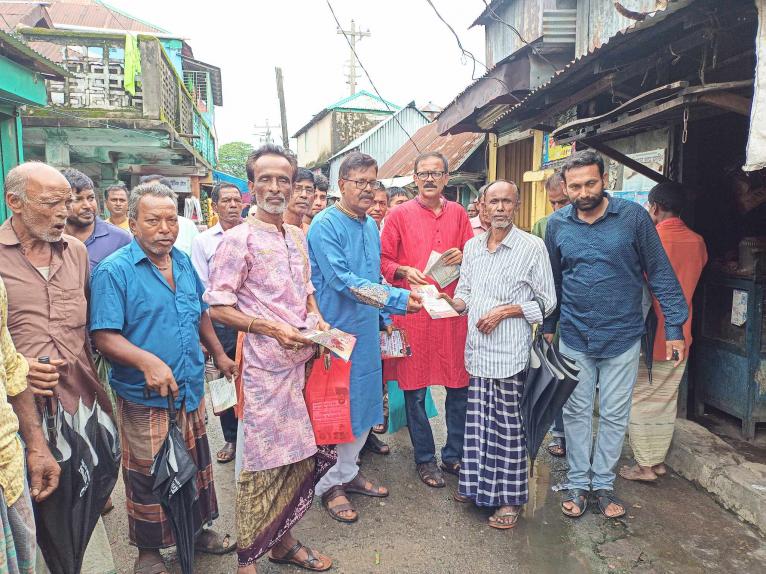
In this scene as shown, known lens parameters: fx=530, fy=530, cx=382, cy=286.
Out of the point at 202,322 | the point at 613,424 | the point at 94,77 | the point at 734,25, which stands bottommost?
the point at 613,424

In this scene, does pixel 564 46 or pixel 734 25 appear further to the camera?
pixel 564 46

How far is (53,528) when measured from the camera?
2092 millimetres

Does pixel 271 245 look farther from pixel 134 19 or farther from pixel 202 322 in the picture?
pixel 134 19

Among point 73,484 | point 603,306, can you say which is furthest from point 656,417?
point 73,484

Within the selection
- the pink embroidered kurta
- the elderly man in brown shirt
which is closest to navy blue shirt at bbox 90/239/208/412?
the elderly man in brown shirt

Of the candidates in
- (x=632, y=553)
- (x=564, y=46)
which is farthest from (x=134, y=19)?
(x=632, y=553)

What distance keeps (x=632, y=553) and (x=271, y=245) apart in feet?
8.23

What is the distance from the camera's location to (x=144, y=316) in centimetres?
242

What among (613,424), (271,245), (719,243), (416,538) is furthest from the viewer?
(719,243)

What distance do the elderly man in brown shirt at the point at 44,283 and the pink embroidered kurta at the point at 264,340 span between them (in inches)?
22.9

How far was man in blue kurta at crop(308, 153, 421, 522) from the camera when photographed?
10.4 feet

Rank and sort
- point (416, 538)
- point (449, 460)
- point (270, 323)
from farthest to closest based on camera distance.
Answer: point (449, 460) < point (416, 538) < point (270, 323)

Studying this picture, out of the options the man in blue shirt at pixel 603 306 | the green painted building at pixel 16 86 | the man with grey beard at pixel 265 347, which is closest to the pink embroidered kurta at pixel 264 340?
the man with grey beard at pixel 265 347

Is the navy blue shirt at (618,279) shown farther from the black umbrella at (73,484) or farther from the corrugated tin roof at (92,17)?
the corrugated tin roof at (92,17)
